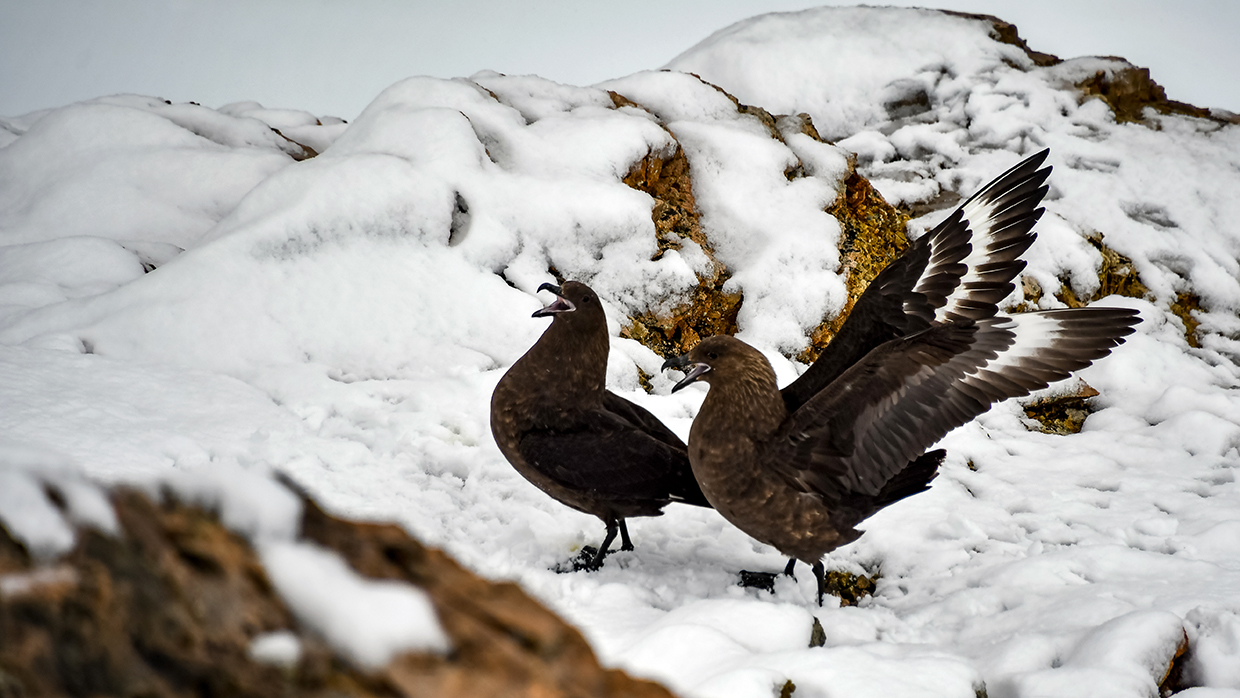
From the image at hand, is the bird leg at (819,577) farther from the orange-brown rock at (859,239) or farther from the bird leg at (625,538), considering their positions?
the orange-brown rock at (859,239)

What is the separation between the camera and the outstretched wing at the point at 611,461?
3.43 metres

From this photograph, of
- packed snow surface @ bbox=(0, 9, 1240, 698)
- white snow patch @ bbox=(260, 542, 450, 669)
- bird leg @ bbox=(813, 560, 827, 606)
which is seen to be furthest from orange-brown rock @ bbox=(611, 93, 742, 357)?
white snow patch @ bbox=(260, 542, 450, 669)

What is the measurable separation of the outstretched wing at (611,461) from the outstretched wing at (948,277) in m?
0.64

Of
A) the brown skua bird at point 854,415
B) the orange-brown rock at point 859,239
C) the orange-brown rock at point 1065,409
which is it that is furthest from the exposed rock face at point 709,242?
the brown skua bird at point 854,415

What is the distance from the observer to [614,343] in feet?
17.2

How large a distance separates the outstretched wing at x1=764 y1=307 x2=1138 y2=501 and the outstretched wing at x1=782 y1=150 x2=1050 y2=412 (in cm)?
41

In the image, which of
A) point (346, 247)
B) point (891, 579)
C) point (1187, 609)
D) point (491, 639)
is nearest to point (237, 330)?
point (346, 247)

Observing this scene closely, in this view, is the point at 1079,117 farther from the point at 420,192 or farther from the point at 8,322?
the point at 8,322

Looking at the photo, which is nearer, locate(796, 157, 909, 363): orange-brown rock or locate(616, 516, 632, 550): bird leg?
locate(616, 516, 632, 550): bird leg

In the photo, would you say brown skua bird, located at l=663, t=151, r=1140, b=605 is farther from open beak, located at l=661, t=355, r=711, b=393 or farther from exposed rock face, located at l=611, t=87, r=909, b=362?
exposed rock face, located at l=611, t=87, r=909, b=362

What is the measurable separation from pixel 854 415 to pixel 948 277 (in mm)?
1068

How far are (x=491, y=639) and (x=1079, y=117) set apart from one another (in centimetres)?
956

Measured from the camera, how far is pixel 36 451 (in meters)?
0.87

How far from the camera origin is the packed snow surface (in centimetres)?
262
